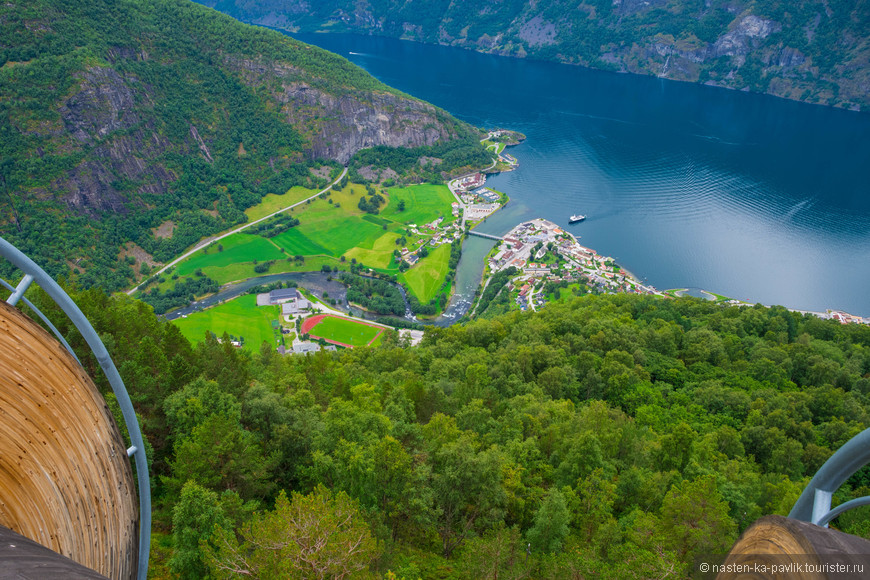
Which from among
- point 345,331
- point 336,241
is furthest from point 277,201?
point 345,331

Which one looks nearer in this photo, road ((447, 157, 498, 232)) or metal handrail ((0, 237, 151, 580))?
metal handrail ((0, 237, 151, 580))

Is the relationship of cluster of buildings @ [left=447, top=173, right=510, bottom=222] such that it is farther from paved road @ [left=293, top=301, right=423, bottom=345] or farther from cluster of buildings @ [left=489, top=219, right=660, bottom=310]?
paved road @ [left=293, top=301, right=423, bottom=345]

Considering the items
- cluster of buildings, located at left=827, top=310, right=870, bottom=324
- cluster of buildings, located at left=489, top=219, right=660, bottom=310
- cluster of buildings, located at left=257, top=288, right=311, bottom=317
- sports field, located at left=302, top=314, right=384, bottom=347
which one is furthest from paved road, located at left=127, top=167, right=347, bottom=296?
cluster of buildings, located at left=827, top=310, right=870, bottom=324

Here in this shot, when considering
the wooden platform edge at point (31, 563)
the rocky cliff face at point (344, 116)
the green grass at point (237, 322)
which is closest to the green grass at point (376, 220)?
the rocky cliff face at point (344, 116)

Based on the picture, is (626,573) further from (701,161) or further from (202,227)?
(701,161)

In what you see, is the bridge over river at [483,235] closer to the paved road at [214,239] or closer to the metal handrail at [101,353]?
the paved road at [214,239]

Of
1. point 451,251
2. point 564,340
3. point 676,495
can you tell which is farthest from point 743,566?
point 451,251
